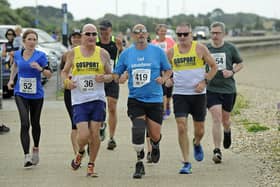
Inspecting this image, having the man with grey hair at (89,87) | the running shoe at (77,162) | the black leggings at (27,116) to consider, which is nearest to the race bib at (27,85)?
the black leggings at (27,116)

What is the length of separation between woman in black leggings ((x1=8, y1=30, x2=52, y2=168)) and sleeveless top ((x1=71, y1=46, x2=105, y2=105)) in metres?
0.86

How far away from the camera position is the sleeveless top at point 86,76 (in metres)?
8.93

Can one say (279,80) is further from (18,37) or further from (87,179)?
(87,179)

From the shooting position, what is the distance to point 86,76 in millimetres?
8922

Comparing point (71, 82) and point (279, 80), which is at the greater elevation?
point (71, 82)

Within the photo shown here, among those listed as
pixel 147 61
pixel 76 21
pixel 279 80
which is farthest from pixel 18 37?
pixel 76 21

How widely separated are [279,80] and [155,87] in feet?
66.5

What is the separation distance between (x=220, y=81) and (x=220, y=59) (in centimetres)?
33

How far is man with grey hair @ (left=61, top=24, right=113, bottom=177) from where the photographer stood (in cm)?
892

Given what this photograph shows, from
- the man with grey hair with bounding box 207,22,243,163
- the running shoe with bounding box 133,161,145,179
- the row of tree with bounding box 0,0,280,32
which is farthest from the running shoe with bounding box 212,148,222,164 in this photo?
the row of tree with bounding box 0,0,280,32

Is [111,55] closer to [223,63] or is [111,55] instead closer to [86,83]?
[223,63]

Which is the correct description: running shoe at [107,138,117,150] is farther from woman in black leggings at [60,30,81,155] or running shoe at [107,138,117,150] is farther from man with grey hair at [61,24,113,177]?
man with grey hair at [61,24,113,177]

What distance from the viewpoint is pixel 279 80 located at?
28.5 m

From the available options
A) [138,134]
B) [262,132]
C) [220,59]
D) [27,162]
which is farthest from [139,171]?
[262,132]
